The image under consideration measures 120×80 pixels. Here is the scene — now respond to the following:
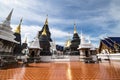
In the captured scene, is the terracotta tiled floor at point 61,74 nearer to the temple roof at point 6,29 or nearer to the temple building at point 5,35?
the temple building at point 5,35

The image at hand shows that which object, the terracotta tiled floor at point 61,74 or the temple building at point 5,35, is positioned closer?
the terracotta tiled floor at point 61,74

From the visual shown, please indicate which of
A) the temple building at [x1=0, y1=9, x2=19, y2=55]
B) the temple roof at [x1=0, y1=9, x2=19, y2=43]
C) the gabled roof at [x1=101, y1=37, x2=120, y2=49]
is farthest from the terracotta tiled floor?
the gabled roof at [x1=101, y1=37, x2=120, y2=49]

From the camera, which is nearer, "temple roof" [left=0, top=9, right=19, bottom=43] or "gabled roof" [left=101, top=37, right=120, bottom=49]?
"temple roof" [left=0, top=9, right=19, bottom=43]

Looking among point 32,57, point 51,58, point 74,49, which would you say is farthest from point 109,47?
point 32,57

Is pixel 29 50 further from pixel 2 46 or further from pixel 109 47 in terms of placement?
pixel 109 47

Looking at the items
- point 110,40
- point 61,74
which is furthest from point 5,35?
point 110,40

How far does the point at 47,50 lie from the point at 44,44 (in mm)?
1631

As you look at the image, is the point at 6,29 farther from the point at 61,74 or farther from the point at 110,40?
the point at 110,40

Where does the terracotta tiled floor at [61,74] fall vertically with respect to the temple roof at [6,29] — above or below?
below

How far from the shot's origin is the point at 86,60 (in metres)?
21.3

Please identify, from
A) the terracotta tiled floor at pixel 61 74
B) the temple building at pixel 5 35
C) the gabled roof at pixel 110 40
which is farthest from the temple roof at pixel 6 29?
the gabled roof at pixel 110 40

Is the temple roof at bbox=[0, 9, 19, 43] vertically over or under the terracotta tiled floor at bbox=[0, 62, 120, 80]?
over

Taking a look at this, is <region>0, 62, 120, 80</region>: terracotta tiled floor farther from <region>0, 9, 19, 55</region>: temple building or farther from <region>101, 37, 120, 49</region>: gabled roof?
<region>101, 37, 120, 49</region>: gabled roof

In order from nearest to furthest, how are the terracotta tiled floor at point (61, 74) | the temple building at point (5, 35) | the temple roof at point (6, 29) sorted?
the terracotta tiled floor at point (61, 74) → the temple building at point (5, 35) → the temple roof at point (6, 29)
